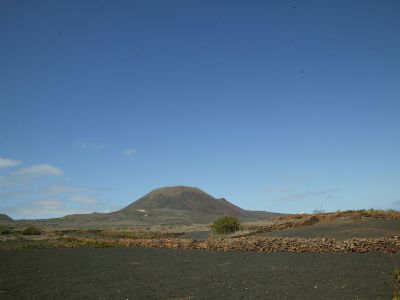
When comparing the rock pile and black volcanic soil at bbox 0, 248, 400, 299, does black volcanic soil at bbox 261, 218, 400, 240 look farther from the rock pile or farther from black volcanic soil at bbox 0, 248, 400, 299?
black volcanic soil at bbox 0, 248, 400, 299

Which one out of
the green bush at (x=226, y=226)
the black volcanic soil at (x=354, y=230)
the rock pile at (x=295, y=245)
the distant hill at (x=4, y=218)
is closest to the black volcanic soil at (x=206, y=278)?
the rock pile at (x=295, y=245)

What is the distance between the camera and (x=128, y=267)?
19562 millimetres

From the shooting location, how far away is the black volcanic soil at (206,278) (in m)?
12.6

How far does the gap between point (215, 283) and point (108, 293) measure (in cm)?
377

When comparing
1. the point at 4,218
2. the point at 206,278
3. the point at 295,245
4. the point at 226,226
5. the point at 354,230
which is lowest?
the point at 206,278

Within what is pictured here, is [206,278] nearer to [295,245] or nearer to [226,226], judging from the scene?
[295,245]

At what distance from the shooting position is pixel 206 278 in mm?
15758

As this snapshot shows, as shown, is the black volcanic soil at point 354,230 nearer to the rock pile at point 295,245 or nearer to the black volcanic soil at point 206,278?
the rock pile at point 295,245

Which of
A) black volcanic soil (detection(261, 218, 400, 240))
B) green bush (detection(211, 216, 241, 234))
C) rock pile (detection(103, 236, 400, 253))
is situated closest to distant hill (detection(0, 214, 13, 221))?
green bush (detection(211, 216, 241, 234))

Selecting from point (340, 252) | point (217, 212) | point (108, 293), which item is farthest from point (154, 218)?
point (108, 293)

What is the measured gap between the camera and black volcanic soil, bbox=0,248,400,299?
12.6 metres

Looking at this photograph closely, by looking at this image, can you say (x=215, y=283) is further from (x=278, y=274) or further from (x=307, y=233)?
(x=307, y=233)

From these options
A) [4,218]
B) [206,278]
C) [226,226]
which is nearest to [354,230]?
[206,278]

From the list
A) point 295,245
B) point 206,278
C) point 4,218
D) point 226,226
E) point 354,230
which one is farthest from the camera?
point 4,218
